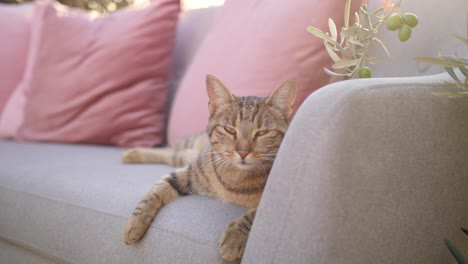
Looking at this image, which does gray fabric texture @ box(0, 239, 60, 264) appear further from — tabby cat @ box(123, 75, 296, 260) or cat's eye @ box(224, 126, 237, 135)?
cat's eye @ box(224, 126, 237, 135)

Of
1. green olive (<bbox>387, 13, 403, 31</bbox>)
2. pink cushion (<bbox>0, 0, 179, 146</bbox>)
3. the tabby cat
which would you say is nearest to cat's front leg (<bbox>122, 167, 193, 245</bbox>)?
the tabby cat

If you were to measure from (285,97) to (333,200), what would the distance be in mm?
430

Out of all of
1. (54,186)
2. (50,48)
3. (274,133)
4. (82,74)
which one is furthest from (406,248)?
(50,48)

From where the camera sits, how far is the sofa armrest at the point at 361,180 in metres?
0.72

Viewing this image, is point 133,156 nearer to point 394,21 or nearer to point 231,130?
point 231,130

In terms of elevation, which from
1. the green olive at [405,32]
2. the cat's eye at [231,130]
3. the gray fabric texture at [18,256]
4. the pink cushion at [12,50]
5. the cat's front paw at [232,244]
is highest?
the green olive at [405,32]

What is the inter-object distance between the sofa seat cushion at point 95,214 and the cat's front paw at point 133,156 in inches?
Result: 1.5

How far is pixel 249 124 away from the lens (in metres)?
1.10

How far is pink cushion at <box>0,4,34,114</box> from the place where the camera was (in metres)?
2.27

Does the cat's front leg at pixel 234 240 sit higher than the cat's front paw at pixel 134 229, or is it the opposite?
the cat's front leg at pixel 234 240

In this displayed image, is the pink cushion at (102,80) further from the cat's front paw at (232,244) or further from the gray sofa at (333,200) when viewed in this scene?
the cat's front paw at (232,244)

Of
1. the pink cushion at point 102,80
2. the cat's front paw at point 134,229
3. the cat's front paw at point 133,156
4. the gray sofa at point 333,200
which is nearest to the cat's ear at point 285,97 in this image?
the gray sofa at point 333,200

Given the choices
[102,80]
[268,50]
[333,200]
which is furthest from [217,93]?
[102,80]

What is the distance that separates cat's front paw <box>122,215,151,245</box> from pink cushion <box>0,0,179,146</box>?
0.89 meters
